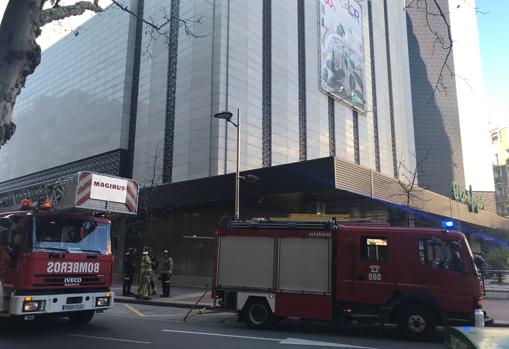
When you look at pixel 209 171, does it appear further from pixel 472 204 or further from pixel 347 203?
pixel 472 204

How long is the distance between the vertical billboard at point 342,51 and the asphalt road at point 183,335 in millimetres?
30583

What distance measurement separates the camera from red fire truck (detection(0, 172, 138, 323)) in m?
8.60

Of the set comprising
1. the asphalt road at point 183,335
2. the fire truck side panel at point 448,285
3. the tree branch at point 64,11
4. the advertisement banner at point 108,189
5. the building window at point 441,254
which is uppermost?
the tree branch at point 64,11

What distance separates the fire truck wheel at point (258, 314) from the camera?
10.5 metres

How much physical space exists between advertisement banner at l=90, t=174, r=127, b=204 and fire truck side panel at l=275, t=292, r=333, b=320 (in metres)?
4.25

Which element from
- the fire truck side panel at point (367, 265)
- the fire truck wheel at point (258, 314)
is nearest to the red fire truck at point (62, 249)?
the fire truck wheel at point (258, 314)

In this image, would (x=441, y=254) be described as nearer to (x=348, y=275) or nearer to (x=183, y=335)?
(x=348, y=275)

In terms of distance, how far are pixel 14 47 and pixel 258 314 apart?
758cm

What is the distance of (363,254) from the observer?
9945 mm

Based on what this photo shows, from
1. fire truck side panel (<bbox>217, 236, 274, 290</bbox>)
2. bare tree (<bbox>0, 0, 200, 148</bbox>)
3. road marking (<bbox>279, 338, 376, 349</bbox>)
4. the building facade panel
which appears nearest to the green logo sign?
the building facade panel

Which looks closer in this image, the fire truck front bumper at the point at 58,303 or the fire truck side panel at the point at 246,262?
the fire truck front bumper at the point at 58,303

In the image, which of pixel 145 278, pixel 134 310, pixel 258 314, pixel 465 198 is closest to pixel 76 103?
pixel 145 278

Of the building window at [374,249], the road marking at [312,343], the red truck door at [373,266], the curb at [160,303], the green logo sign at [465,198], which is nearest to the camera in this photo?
the road marking at [312,343]

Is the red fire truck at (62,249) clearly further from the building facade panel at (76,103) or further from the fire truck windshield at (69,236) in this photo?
the building facade panel at (76,103)
